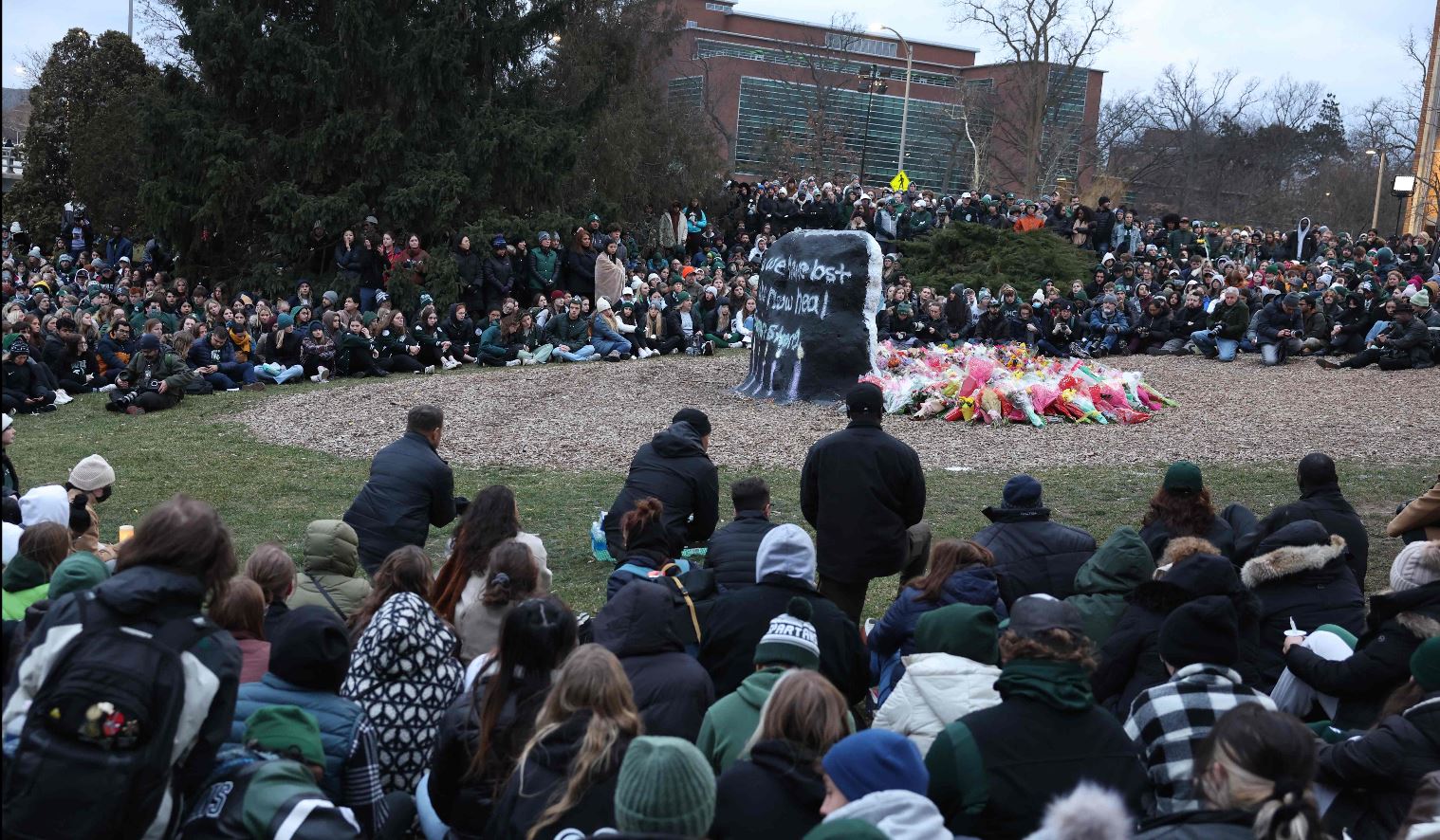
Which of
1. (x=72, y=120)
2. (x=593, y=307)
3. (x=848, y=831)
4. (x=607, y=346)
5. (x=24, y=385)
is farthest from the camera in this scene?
(x=72, y=120)

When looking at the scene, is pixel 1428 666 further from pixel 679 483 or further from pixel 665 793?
pixel 679 483

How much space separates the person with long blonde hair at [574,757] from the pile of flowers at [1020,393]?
11504mm

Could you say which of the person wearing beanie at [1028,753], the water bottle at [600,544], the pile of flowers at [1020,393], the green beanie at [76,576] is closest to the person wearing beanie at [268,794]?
the green beanie at [76,576]

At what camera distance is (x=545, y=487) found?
39.9 feet

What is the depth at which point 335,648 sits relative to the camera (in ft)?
14.2

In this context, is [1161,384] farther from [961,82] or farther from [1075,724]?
[961,82]

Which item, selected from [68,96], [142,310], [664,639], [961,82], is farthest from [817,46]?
[664,639]

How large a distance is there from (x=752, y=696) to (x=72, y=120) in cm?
2920

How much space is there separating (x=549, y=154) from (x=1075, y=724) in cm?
2041

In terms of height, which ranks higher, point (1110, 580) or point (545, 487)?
point (1110, 580)

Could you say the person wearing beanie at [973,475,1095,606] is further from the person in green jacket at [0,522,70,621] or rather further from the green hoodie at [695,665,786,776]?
the person in green jacket at [0,522,70,621]

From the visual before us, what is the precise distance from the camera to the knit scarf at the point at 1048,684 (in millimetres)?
→ 3875

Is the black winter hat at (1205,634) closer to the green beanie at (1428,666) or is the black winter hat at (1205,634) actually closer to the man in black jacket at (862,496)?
the green beanie at (1428,666)

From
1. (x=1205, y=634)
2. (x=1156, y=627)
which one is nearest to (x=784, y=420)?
(x=1156, y=627)
